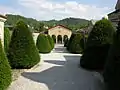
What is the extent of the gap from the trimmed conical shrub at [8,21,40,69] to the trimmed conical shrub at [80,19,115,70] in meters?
3.38

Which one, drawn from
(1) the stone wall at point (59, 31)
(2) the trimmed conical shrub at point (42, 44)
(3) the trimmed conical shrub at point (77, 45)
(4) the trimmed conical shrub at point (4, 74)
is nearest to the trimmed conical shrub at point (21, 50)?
(4) the trimmed conical shrub at point (4, 74)

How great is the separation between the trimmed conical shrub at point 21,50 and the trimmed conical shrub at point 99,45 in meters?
3.38

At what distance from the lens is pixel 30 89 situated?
34.9ft

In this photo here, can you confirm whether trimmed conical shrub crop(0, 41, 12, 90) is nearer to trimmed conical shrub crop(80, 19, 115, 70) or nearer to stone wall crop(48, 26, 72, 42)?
trimmed conical shrub crop(80, 19, 115, 70)

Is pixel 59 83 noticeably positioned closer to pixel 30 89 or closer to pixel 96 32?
pixel 30 89

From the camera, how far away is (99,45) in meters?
15.8

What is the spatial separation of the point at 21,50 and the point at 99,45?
4.68 meters

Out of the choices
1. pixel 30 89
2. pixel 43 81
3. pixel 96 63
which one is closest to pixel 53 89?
pixel 30 89

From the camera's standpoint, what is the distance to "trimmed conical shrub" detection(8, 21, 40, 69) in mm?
16047

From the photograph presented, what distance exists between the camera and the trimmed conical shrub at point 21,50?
52.6 ft

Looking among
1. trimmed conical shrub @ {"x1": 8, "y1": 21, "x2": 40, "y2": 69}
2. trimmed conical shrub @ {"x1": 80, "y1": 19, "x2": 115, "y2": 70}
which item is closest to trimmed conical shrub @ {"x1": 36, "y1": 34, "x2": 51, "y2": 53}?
trimmed conical shrub @ {"x1": 8, "y1": 21, "x2": 40, "y2": 69}

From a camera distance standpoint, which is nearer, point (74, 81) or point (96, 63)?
point (74, 81)

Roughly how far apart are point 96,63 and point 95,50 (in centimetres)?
77

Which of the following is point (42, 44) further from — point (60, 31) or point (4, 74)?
point (60, 31)
